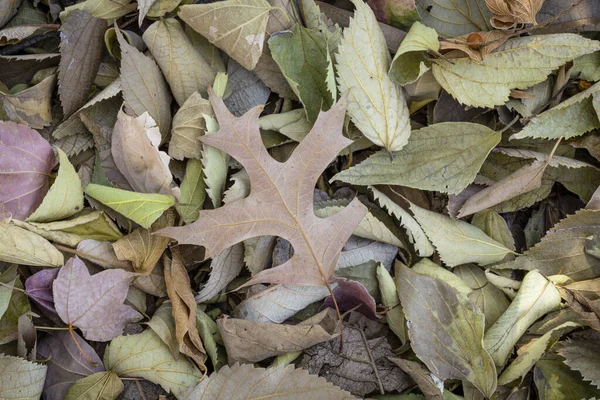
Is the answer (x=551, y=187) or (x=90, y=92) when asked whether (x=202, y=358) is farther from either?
(x=551, y=187)

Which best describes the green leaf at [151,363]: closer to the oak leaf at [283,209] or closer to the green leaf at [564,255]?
the oak leaf at [283,209]

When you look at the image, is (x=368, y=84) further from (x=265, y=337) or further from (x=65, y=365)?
(x=65, y=365)

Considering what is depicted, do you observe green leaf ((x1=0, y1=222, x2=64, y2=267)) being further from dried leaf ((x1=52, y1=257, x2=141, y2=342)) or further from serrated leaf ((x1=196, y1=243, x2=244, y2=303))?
serrated leaf ((x1=196, y1=243, x2=244, y2=303))

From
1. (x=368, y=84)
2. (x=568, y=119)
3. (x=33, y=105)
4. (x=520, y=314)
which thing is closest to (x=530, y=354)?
(x=520, y=314)

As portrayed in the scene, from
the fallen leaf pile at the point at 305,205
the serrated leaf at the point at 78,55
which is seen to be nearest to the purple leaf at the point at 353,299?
the fallen leaf pile at the point at 305,205

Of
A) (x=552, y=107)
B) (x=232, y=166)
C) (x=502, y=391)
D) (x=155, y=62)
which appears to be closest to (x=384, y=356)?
(x=502, y=391)

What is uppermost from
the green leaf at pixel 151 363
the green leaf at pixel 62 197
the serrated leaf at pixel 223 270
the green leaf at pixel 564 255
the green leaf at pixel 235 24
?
the green leaf at pixel 235 24
